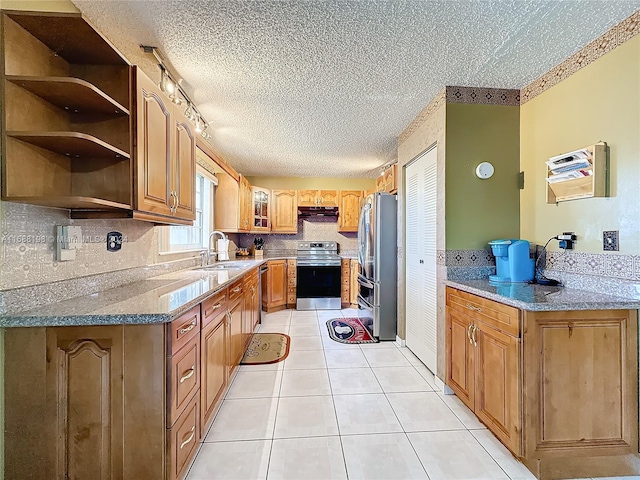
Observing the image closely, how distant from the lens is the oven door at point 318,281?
490 centimetres

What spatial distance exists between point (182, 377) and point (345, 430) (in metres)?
1.06

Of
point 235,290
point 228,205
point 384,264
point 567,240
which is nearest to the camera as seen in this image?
point 567,240

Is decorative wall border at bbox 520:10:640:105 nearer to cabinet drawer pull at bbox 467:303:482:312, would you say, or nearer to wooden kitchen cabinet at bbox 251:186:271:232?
cabinet drawer pull at bbox 467:303:482:312

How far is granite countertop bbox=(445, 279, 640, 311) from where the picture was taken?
4.75 ft

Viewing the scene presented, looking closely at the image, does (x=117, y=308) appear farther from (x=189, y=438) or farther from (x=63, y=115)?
(x=63, y=115)

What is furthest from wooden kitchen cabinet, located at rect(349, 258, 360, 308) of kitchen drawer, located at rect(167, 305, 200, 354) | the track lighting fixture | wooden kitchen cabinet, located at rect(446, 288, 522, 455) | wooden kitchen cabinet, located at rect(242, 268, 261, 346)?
kitchen drawer, located at rect(167, 305, 200, 354)

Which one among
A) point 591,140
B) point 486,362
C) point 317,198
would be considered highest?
point 317,198

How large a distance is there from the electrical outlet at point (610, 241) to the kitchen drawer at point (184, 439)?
242cm

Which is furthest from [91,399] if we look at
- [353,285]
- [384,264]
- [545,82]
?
[353,285]

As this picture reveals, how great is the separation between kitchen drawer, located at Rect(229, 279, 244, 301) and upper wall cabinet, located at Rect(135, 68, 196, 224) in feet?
2.03

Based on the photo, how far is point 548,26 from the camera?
5.36ft

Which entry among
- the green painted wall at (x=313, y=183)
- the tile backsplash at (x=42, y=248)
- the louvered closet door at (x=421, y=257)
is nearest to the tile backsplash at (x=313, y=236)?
the green painted wall at (x=313, y=183)

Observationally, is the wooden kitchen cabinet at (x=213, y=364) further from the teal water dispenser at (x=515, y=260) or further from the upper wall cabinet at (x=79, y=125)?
the teal water dispenser at (x=515, y=260)

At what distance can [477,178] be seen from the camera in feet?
7.68
